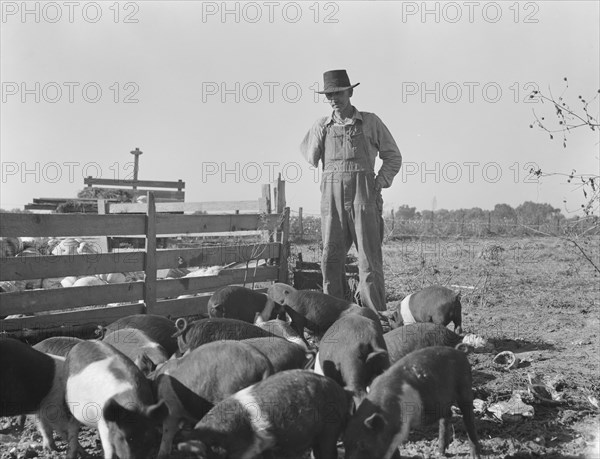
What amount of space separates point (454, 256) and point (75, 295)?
455 inches

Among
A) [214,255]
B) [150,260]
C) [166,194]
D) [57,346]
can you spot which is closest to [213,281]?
[214,255]

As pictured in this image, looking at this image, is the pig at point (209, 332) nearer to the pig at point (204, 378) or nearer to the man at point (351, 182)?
the pig at point (204, 378)

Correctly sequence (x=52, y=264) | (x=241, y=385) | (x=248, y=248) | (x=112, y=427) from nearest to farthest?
1. (x=112, y=427)
2. (x=241, y=385)
3. (x=52, y=264)
4. (x=248, y=248)

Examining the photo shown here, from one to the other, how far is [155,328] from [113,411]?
70.5 inches

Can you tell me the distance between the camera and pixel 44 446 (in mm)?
4023

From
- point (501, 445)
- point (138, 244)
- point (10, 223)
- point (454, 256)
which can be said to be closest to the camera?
point (501, 445)

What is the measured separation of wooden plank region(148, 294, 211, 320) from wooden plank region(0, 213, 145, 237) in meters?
0.86

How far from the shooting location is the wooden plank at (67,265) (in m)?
5.65

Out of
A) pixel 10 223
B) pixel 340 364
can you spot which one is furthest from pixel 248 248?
pixel 340 364

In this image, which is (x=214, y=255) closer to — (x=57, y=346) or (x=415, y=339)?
(x=57, y=346)

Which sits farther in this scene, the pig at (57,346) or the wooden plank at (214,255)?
the wooden plank at (214,255)

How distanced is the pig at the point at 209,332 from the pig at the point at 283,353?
0.24 m

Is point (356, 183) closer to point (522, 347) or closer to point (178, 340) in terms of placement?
point (522, 347)

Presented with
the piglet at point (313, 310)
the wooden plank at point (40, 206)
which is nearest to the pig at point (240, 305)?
the piglet at point (313, 310)
